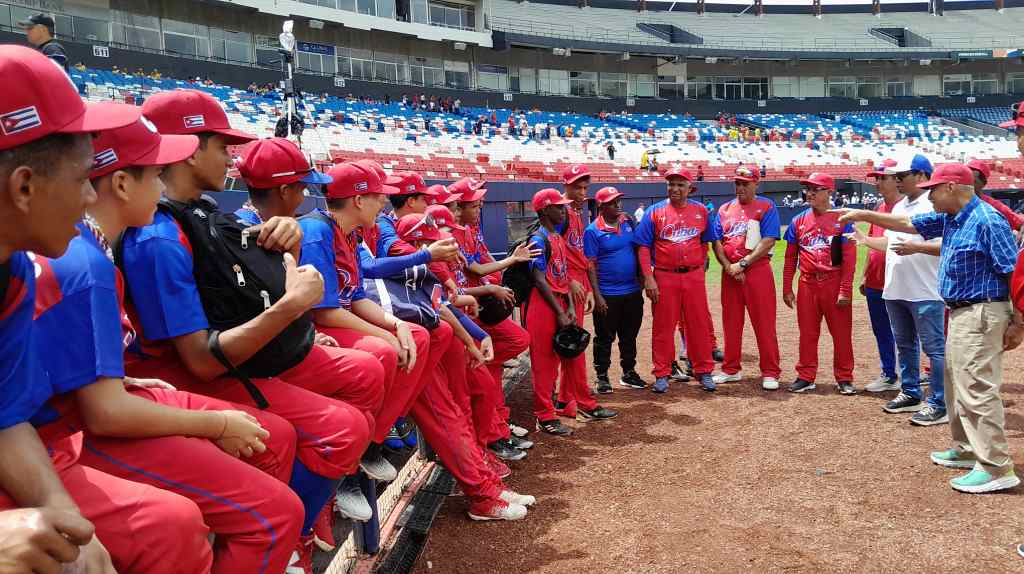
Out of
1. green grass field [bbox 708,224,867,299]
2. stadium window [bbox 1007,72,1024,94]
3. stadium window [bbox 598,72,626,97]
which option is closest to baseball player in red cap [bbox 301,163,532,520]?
green grass field [bbox 708,224,867,299]

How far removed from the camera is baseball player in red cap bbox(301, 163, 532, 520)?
3.38m

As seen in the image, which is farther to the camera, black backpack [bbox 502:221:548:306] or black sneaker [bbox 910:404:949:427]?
black backpack [bbox 502:221:548:306]

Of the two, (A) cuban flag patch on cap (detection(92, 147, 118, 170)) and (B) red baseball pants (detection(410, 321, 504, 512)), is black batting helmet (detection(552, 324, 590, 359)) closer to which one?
(B) red baseball pants (detection(410, 321, 504, 512))

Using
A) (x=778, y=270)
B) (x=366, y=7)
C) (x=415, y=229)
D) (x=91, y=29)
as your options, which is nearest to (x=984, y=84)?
(x=366, y=7)

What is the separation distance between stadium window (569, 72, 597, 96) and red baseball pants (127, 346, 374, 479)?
1796 inches

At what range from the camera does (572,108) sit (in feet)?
148

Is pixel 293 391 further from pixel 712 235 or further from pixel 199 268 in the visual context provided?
pixel 712 235

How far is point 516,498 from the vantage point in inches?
185

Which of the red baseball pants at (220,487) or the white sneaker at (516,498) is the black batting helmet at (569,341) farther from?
the red baseball pants at (220,487)

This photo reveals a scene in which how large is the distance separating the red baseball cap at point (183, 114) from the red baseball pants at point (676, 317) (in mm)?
5693

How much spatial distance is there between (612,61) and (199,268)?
1877 inches

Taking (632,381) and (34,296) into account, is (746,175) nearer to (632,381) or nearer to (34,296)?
(632,381)

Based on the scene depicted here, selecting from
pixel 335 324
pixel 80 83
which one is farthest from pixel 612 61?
pixel 335 324

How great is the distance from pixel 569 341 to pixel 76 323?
4.91 metres
